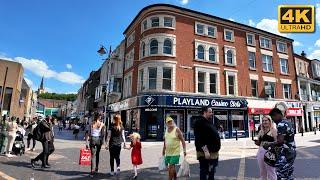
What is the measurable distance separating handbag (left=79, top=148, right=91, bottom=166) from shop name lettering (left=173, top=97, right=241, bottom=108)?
1647 cm

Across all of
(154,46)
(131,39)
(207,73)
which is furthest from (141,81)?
(131,39)

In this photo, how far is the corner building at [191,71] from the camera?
2567 cm

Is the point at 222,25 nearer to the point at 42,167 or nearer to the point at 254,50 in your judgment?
the point at 254,50

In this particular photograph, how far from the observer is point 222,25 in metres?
30.0

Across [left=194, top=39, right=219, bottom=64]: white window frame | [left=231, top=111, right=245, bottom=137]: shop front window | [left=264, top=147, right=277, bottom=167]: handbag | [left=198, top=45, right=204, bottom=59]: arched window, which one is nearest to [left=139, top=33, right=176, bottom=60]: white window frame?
[left=194, top=39, right=219, bottom=64]: white window frame

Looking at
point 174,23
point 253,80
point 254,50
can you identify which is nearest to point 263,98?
point 253,80

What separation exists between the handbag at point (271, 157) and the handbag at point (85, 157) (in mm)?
5744

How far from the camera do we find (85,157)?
901cm

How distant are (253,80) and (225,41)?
17.8 feet

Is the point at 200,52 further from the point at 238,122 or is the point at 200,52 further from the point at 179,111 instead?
the point at 238,122

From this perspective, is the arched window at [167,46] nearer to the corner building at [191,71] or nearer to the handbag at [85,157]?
the corner building at [191,71]

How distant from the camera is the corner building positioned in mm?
25672

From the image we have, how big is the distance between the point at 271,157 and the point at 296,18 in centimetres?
626

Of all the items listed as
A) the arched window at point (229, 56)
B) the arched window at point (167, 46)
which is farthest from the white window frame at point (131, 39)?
the arched window at point (229, 56)
